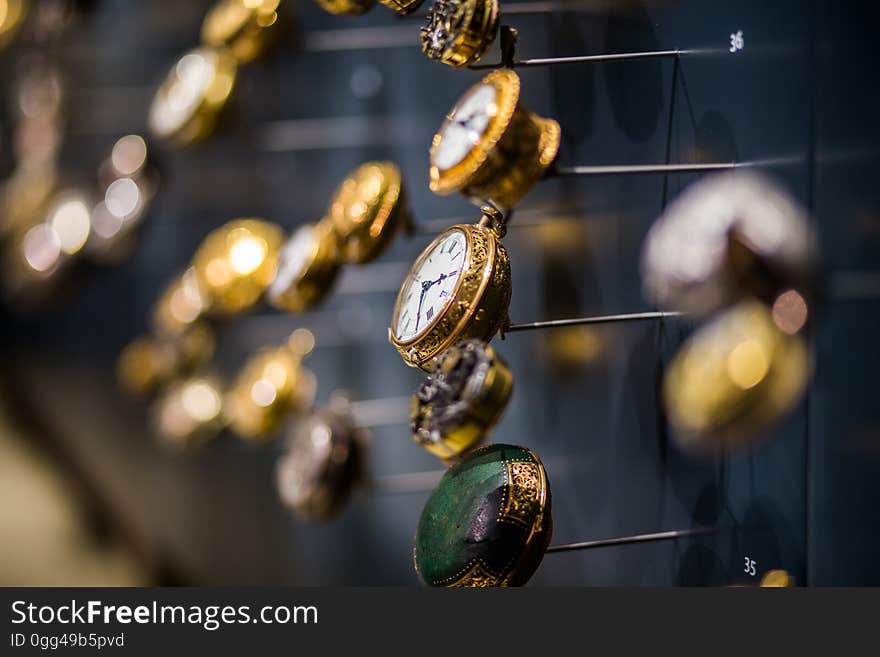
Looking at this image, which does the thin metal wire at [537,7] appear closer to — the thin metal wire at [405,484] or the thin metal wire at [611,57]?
the thin metal wire at [611,57]

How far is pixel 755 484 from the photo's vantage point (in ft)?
2.76

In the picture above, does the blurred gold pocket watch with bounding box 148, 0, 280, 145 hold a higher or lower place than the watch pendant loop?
higher

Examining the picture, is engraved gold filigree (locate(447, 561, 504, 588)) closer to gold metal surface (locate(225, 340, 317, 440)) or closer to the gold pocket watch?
the gold pocket watch

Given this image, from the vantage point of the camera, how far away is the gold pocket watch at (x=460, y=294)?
0.86m

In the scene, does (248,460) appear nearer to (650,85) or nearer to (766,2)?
(650,85)

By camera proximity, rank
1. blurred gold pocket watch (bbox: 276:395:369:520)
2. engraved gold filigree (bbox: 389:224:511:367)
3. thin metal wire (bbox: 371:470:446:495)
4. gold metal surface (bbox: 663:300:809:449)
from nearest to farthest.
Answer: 1. gold metal surface (bbox: 663:300:809:449)
2. engraved gold filigree (bbox: 389:224:511:367)
3. blurred gold pocket watch (bbox: 276:395:369:520)
4. thin metal wire (bbox: 371:470:446:495)

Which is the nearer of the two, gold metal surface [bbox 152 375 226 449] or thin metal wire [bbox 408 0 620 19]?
thin metal wire [bbox 408 0 620 19]

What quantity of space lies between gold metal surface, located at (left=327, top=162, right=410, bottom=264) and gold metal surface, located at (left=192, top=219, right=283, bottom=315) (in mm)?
410

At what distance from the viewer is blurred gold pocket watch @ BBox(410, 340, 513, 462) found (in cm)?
83

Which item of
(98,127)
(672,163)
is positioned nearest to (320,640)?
(672,163)

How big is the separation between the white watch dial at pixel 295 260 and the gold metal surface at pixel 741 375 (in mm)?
643

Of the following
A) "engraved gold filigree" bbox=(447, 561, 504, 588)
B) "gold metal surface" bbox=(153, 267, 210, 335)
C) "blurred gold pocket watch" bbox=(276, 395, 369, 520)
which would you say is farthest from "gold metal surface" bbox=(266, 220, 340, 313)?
"engraved gold filigree" bbox=(447, 561, 504, 588)

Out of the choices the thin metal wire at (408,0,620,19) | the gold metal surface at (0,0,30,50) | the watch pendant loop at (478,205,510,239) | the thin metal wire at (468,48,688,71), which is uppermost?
the gold metal surface at (0,0,30,50)

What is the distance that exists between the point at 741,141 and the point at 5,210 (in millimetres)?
2146
